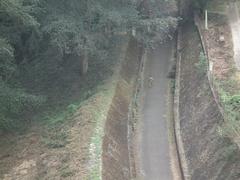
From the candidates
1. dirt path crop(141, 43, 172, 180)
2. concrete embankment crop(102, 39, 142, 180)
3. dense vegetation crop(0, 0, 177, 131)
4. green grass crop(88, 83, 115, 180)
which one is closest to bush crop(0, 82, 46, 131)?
Answer: dense vegetation crop(0, 0, 177, 131)

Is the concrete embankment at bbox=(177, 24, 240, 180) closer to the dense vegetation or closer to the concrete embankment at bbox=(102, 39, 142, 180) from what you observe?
the concrete embankment at bbox=(102, 39, 142, 180)

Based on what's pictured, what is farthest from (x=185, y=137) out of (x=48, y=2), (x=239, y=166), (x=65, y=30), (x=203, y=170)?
(x=48, y=2)

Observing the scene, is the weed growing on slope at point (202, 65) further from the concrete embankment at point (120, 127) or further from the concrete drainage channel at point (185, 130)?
the concrete embankment at point (120, 127)

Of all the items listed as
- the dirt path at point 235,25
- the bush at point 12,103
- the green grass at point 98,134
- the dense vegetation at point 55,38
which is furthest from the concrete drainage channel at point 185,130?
the bush at point 12,103

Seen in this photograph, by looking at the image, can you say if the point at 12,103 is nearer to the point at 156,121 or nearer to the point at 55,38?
the point at 55,38

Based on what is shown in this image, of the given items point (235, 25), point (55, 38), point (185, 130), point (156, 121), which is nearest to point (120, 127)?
point (156, 121)

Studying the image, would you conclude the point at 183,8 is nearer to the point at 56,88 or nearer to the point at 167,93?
the point at 167,93
